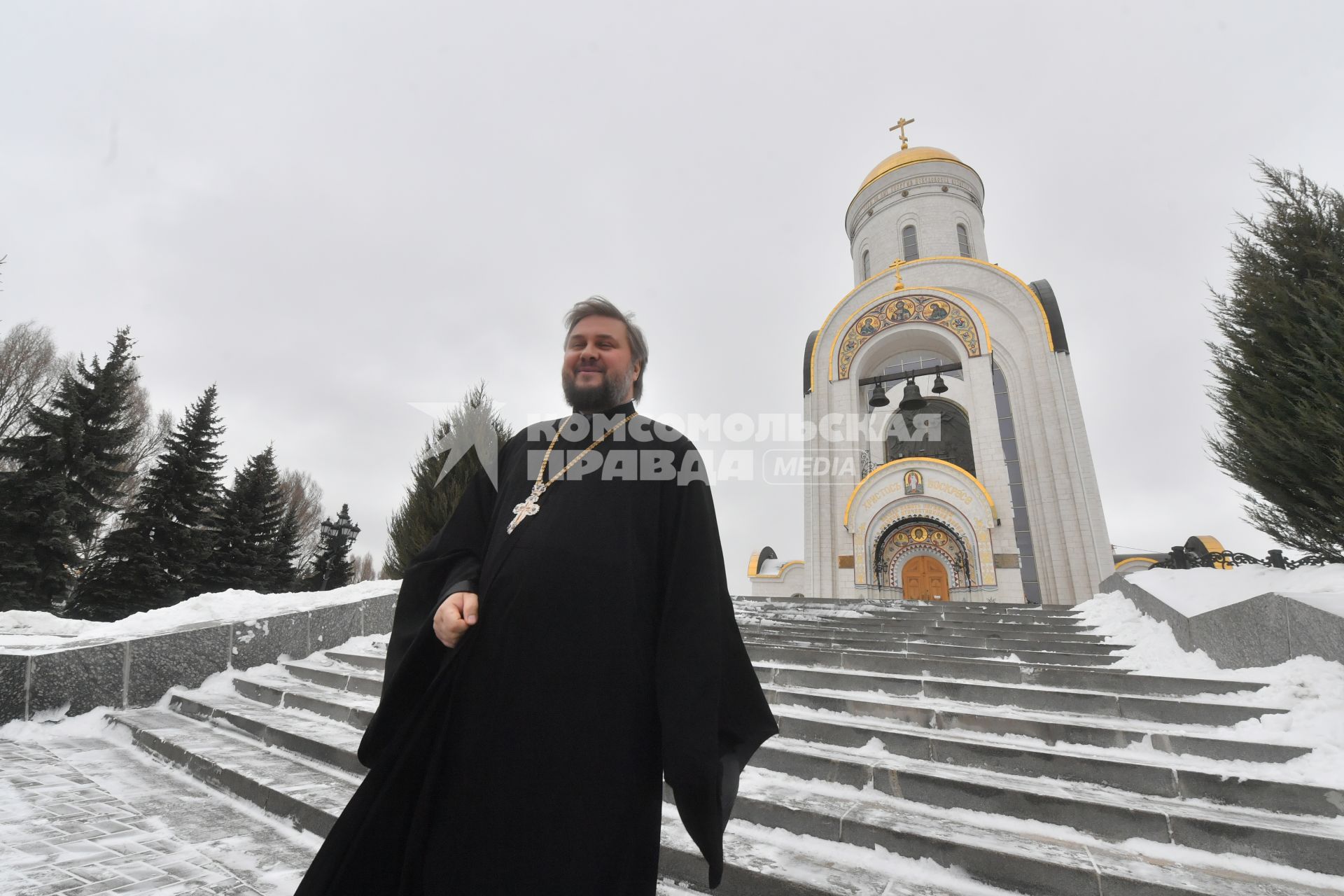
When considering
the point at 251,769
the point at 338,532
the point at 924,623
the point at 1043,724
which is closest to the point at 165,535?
the point at 338,532

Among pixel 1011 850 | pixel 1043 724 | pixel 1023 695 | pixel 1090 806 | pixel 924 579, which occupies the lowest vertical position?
pixel 1011 850

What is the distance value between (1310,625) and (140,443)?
28.8m

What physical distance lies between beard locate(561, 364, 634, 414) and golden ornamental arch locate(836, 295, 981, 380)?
16874mm

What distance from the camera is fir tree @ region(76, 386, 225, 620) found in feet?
51.9

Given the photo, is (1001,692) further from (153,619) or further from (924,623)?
(153,619)

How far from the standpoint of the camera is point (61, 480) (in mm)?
14969

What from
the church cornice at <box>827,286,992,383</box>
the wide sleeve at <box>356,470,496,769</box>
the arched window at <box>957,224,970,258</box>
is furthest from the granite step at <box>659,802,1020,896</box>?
the arched window at <box>957,224,970,258</box>

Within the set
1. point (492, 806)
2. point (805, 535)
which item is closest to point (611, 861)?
point (492, 806)

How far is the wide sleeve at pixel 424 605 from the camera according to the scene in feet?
5.08

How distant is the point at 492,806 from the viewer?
1407 mm

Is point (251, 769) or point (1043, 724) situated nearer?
point (1043, 724)

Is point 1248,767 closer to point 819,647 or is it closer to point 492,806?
point 819,647

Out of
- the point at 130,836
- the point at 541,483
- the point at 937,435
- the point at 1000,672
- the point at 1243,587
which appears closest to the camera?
the point at 541,483

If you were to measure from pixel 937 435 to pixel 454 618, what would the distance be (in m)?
19.8
